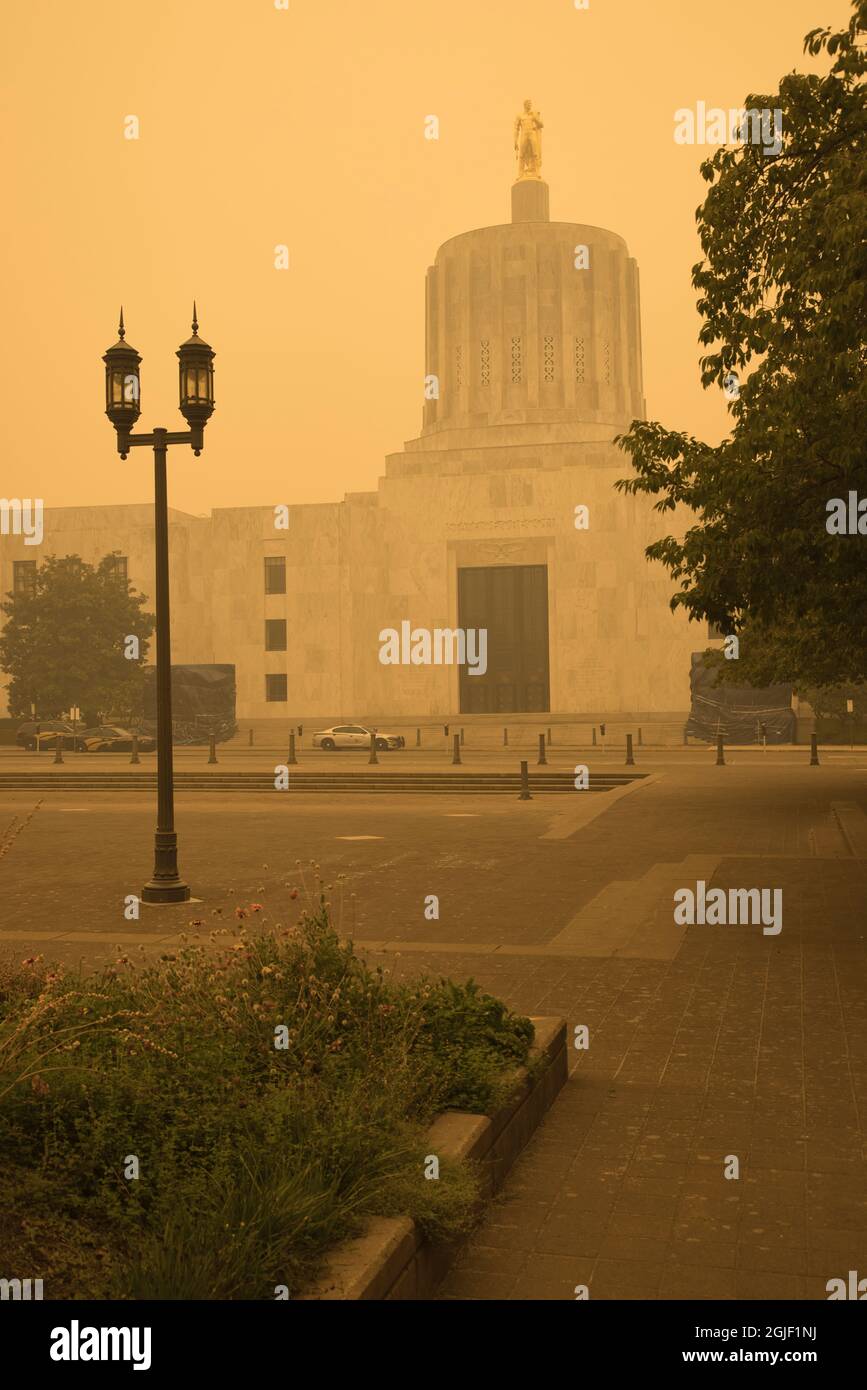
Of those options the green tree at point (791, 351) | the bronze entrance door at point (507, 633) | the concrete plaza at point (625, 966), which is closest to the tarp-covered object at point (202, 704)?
the bronze entrance door at point (507, 633)

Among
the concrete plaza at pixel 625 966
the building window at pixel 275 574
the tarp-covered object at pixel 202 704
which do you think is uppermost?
the building window at pixel 275 574

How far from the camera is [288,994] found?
5836mm

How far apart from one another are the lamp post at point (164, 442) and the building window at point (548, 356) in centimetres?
6519

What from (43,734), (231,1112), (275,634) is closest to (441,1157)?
(231,1112)

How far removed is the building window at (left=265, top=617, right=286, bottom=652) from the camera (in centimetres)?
7350

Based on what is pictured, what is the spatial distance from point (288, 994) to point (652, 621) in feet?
213

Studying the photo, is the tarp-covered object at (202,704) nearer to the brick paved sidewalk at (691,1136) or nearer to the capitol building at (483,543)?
the capitol building at (483,543)

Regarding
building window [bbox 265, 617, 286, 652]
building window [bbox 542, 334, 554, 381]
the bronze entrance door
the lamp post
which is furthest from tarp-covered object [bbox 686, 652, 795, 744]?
the lamp post

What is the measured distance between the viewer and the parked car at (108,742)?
52719 mm

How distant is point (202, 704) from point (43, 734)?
8.90 m

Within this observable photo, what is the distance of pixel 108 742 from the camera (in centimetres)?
5291

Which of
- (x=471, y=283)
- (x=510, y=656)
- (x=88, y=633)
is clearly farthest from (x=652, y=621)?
(x=88, y=633)
